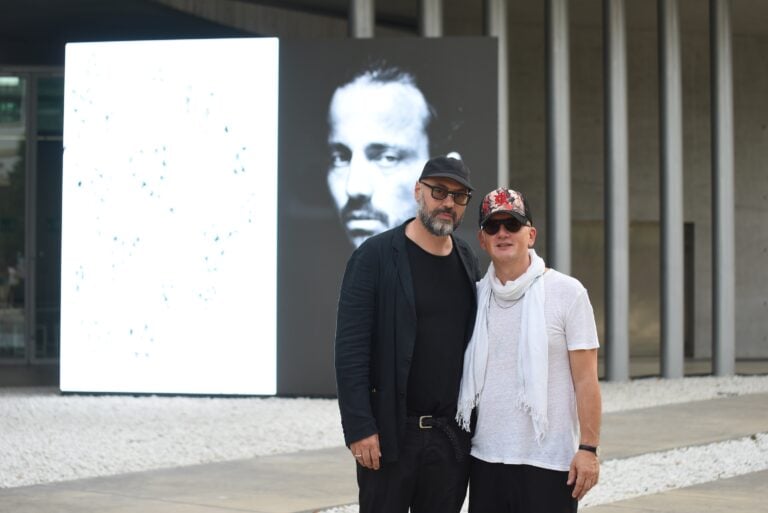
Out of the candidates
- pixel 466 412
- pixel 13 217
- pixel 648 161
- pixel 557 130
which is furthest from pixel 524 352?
pixel 648 161

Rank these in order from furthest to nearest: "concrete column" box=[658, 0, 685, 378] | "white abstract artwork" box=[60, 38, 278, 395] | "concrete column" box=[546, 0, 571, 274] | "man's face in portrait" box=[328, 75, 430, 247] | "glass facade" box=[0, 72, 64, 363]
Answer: "glass facade" box=[0, 72, 64, 363] < "concrete column" box=[658, 0, 685, 378] < "concrete column" box=[546, 0, 571, 274] < "white abstract artwork" box=[60, 38, 278, 395] < "man's face in portrait" box=[328, 75, 430, 247]

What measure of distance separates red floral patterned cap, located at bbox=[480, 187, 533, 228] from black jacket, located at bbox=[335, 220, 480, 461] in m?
0.25

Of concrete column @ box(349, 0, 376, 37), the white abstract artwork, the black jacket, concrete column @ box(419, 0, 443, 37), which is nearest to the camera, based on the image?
the black jacket

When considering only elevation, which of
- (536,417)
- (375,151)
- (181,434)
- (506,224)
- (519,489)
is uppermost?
(375,151)

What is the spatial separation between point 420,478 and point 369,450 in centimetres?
21

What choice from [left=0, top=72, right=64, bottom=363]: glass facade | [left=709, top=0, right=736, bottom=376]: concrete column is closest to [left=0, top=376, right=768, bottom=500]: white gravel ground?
[left=709, top=0, right=736, bottom=376]: concrete column

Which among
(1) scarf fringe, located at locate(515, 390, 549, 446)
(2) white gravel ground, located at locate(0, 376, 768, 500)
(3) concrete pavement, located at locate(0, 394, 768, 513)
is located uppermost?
(1) scarf fringe, located at locate(515, 390, 549, 446)

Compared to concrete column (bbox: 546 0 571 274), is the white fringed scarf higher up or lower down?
lower down

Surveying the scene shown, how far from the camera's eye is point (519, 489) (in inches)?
146

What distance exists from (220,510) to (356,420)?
287 centimetres

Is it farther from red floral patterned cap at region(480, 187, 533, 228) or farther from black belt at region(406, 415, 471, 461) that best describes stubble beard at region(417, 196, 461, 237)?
black belt at region(406, 415, 471, 461)

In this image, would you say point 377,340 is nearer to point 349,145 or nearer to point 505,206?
point 505,206

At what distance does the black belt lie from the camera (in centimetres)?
374

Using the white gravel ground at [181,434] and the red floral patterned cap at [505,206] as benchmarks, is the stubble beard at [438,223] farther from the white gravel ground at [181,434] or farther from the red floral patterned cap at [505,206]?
the white gravel ground at [181,434]
